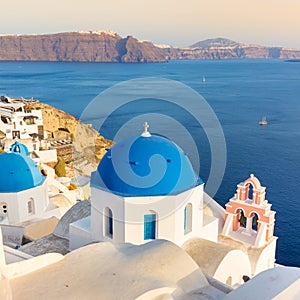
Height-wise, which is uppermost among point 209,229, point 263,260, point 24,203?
point 209,229

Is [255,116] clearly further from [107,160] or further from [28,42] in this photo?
[28,42]

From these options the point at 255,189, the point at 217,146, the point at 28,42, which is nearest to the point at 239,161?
the point at 217,146

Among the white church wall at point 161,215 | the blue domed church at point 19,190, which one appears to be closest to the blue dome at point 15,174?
the blue domed church at point 19,190

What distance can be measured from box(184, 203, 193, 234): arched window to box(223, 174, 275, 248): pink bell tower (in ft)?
8.55

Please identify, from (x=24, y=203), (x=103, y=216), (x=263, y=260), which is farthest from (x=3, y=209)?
(x=263, y=260)

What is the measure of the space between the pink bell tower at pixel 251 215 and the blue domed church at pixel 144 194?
8.87ft

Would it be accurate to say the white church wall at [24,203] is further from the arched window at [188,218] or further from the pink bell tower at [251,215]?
the pink bell tower at [251,215]

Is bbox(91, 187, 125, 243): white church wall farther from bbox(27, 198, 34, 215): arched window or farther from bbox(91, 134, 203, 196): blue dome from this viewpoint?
bbox(27, 198, 34, 215): arched window

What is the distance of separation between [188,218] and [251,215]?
3.27m

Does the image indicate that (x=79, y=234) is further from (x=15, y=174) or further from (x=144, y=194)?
(x=15, y=174)

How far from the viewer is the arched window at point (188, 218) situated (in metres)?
10.2

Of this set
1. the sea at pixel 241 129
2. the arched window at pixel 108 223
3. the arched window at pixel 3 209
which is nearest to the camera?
the arched window at pixel 108 223

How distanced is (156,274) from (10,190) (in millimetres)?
9423

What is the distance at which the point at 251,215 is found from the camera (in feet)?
41.2
